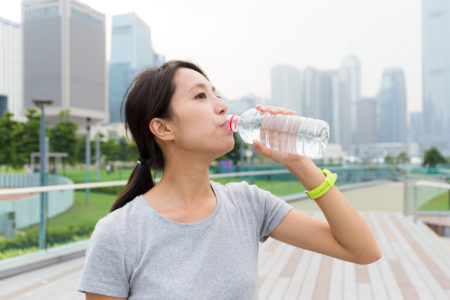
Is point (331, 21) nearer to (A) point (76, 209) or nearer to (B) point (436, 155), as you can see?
(B) point (436, 155)

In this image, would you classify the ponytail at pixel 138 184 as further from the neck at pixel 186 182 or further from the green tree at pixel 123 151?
the green tree at pixel 123 151

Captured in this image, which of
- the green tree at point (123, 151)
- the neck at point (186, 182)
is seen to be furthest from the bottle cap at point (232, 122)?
the green tree at point (123, 151)

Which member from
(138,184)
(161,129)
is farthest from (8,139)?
(161,129)

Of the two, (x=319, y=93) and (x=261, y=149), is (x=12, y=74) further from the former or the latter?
(x=261, y=149)

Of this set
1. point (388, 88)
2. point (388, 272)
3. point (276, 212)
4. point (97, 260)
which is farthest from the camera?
point (388, 88)

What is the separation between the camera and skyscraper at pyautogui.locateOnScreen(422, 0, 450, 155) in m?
72.2

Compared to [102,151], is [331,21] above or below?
above

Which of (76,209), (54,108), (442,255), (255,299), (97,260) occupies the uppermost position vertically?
(54,108)

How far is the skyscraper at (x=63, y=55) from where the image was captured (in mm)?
78750

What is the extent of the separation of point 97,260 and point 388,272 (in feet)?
11.3

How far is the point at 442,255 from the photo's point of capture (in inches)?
166

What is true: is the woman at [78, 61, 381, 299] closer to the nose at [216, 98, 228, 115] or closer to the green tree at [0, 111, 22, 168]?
the nose at [216, 98, 228, 115]

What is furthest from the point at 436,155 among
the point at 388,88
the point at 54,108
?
the point at 54,108

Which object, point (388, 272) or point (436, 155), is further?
point (436, 155)
